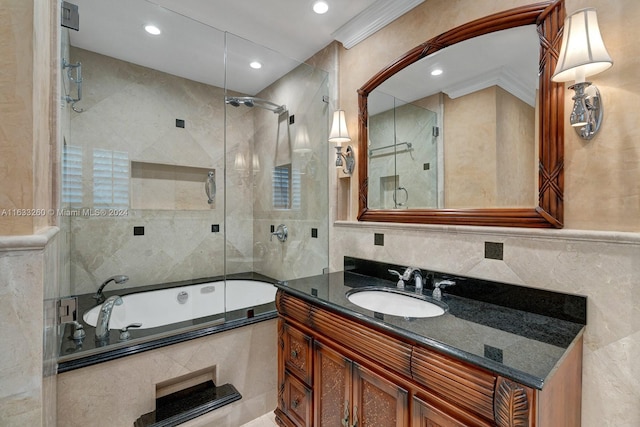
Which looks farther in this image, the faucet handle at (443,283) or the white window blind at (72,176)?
the white window blind at (72,176)

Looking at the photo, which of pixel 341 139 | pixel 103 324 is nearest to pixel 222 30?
pixel 341 139

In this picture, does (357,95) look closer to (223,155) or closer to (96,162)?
(223,155)

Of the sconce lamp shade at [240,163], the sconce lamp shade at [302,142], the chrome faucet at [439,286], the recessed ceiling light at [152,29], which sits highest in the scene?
the recessed ceiling light at [152,29]

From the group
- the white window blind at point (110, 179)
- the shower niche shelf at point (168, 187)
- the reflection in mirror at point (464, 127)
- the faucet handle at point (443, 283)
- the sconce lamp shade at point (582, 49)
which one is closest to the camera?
the sconce lamp shade at point (582, 49)

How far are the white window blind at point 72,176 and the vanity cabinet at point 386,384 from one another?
5.99 ft

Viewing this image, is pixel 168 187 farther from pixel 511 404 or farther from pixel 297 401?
pixel 511 404

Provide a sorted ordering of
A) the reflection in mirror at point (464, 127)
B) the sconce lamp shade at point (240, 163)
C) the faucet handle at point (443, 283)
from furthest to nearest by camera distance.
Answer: the sconce lamp shade at point (240, 163) < the faucet handle at point (443, 283) < the reflection in mirror at point (464, 127)

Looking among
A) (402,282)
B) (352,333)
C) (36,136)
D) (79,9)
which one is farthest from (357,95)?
(79,9)

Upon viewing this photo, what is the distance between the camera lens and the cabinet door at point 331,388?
1272 millimetres

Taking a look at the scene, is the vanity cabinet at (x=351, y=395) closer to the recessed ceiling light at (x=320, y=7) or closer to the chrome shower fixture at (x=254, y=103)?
the recessed ceiling light at (x=320, y=7)

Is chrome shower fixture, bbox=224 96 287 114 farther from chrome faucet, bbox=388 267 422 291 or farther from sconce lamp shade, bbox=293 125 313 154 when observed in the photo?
chrome faucet, bbox=388 267 422 291

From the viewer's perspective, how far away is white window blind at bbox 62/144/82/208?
210 centimetres

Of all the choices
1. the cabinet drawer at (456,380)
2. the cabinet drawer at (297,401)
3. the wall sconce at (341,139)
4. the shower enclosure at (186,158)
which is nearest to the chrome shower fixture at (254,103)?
the shower enclosure at (186,158)

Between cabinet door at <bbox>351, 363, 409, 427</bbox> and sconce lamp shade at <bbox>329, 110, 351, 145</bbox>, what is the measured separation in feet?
4.97
